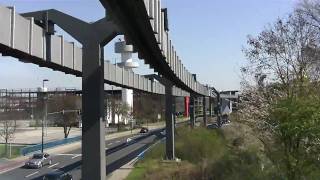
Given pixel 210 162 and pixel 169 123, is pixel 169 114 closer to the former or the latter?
pixel 169 123

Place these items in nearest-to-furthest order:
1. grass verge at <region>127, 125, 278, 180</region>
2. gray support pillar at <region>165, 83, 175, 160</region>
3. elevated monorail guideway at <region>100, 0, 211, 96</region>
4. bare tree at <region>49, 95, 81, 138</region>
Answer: elevated monorail guideway at <region>100, 0, 211, 96</region>, grass verge at <region>127, 125, 278, 180</region>, gray support pillar at <region>165, 83, 175, 160</region>, bare tree at <region>49, 95, 81, 138</region>

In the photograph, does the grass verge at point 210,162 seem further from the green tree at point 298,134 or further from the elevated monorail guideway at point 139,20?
the elevated monorail guideway at point 139,20

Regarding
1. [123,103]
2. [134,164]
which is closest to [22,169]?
[134,164]

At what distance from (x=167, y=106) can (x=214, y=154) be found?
1172 centimetres

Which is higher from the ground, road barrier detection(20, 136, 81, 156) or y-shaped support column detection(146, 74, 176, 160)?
y-shaped support column detection(146, 74, 176, 160)

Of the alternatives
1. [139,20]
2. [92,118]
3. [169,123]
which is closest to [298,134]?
[139,20]

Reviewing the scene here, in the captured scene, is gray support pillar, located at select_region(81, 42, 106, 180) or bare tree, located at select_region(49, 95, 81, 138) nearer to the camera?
gray support pillar, located at select_region(81, 42, 106, 180)

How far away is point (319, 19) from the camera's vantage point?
113 feet

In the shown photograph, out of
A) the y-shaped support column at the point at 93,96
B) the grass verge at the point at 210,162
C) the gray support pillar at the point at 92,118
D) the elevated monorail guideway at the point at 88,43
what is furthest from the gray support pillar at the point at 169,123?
the gray support pillar at the point at 92,118

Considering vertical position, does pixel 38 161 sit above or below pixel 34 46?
below

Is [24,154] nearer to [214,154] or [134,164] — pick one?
[134,164]

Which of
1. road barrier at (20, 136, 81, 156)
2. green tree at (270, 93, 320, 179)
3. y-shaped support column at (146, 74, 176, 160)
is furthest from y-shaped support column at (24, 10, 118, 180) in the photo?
road barrier at (20, 136, 81, 156)

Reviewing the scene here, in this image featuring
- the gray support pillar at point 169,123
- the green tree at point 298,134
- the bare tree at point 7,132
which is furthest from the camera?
the bare tree at point 7,132

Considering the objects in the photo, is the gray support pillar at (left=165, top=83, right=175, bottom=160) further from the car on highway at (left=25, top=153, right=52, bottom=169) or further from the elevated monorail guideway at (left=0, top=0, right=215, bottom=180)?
the elevated monorail guideway at (left=0, top=0, right=215, bottom=180)
